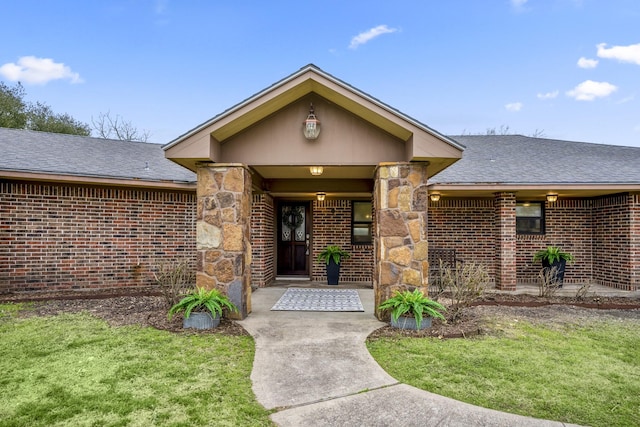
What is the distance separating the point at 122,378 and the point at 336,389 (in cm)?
195

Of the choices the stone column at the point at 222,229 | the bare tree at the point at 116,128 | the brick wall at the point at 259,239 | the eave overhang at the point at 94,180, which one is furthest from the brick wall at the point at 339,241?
the bare tree at the point at 116,128

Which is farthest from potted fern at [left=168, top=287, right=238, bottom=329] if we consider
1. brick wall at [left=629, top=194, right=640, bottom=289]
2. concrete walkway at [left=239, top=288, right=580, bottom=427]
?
brick wall at [left=629, top=194, right=640, bottom=289]

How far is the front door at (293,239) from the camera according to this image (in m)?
10.1

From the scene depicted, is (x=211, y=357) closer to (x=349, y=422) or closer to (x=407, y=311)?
(x=349, y=422)

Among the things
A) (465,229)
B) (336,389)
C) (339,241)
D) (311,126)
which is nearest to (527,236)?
(465,229)

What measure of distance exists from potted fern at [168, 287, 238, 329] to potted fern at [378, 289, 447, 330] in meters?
2.31

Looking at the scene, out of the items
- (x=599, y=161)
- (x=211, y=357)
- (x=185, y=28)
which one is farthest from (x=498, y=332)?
(x=185, y=28)

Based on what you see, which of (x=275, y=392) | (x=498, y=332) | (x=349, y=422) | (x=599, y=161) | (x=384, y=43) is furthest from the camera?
(x=384, y=43)

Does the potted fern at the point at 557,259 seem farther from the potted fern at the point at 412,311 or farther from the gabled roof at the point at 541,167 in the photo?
the potted fern at the point at 412,311

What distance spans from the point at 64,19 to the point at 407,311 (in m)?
15.8

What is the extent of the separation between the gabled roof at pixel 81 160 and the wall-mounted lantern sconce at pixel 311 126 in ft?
12.1

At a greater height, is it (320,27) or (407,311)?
(320,27)

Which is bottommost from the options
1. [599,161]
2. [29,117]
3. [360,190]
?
[360,190]

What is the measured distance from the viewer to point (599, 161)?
916 cm
